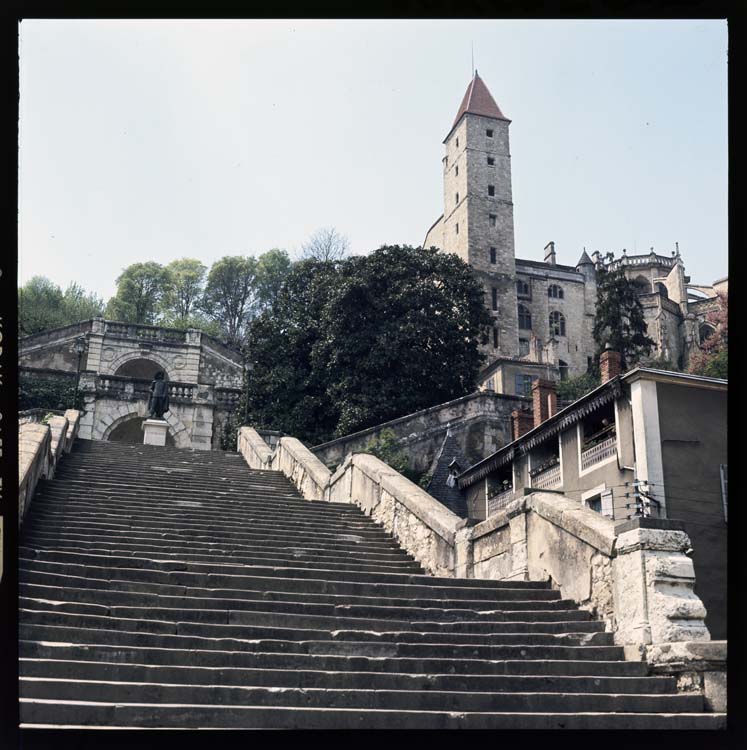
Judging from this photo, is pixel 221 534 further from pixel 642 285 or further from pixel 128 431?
pixel 642 285

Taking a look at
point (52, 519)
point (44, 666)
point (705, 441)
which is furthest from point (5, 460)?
point (705, 441)

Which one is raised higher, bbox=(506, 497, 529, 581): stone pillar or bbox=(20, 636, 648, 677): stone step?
bbox=(506, 497, 529, 581): stone pillar

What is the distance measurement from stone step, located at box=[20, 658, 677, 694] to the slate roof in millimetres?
20431

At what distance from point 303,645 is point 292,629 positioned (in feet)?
0.88

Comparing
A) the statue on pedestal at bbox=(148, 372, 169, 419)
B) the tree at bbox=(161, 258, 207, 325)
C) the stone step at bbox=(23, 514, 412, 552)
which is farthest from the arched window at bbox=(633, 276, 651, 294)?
the stone step at bbox=(23, 514, 412, 552)

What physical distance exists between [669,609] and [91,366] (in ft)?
114

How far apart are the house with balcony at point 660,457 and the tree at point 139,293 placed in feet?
138

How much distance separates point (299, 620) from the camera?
7.72 m

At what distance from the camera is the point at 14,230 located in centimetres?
598

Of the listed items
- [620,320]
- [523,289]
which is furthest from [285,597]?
[523,289]

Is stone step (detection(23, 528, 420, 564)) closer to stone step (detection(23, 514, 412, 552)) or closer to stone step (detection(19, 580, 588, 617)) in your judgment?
stone step (detection(23, 514, 412, 552))

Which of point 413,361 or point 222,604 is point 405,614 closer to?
point 222,604

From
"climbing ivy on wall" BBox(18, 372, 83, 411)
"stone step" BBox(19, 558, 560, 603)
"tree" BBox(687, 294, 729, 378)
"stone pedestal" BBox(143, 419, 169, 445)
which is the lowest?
"stone step" BBox(19, 558, 560, 603)

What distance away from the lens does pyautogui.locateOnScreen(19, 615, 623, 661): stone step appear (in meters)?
6.82
